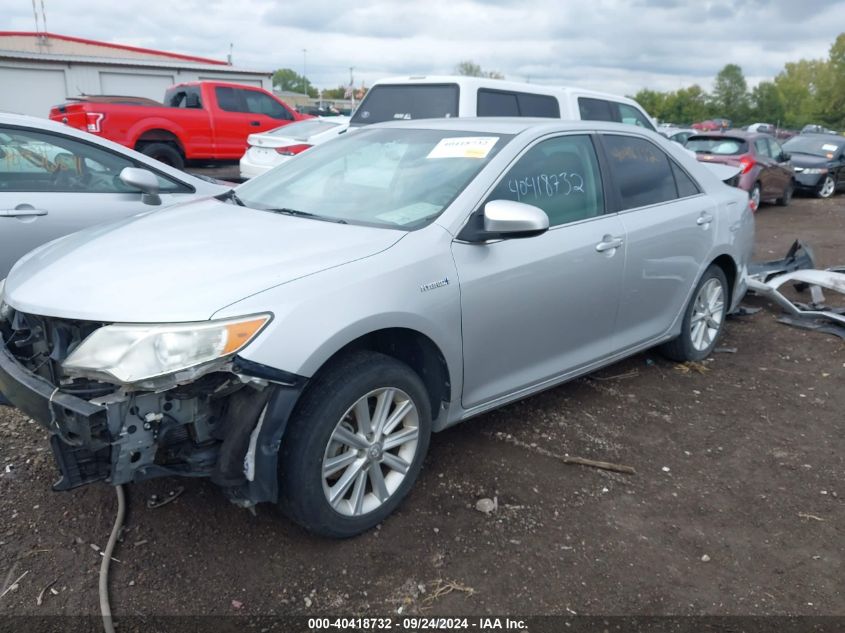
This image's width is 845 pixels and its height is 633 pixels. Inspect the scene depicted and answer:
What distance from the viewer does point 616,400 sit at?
14.5 feet

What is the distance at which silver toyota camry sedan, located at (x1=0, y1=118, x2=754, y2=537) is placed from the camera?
242cm

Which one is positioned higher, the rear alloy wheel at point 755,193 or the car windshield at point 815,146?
the car windshield at point 815,146

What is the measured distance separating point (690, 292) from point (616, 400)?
92 cm

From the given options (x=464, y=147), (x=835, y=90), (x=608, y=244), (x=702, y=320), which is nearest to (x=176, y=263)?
(x=464, y=147)

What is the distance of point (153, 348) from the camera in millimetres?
2375

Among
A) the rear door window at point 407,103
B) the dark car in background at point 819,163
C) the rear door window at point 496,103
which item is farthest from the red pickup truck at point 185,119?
the dark car in background at point 819,163

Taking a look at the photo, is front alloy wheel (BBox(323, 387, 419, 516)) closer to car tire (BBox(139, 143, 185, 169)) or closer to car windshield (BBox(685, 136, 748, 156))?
car tire (BBox(139, 143, 185, 169))

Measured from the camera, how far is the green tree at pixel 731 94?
9544 cm

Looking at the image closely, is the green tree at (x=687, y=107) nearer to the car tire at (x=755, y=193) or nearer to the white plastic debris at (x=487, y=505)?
the car tire at (x=755, y=193)

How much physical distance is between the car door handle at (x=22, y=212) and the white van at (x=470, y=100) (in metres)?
4.44

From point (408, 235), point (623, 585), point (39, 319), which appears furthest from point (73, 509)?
point (623, 585)

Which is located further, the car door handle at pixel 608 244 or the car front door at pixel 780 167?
the car front door at pixel 780 167

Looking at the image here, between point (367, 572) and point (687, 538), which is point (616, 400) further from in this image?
point (367, 572)

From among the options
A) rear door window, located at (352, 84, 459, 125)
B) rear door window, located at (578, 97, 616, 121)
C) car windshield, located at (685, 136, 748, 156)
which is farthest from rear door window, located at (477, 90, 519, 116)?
car windshield, located at (685, 136, 748, 156)
